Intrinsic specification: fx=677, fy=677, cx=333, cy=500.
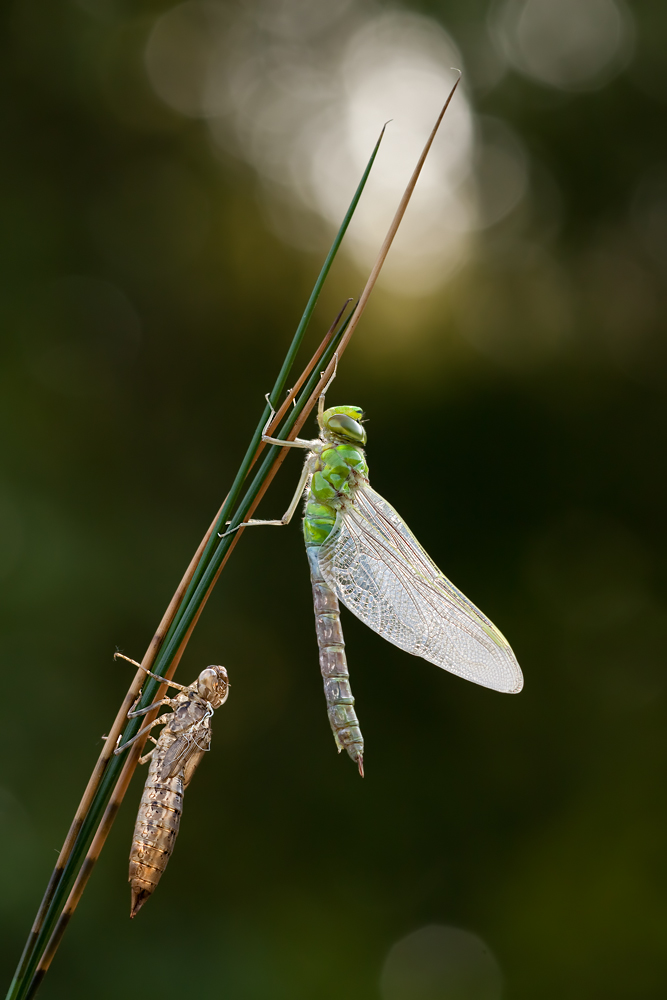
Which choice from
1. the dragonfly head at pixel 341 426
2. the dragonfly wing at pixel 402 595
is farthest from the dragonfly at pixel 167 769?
the dragonfly head at pixel 341 426

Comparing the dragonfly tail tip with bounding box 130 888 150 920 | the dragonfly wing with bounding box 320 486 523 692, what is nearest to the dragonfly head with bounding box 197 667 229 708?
the dragonfly wing with bounding box 320 486 523 692

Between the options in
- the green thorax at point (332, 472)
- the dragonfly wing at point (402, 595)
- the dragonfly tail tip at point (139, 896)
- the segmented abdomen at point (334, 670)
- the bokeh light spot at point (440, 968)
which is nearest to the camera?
the dragonfly tail tip at point (139, 896)

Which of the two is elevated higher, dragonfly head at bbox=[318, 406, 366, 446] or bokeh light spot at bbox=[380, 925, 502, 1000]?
dragonfly head at bbox=[318, 406, 366, 446]

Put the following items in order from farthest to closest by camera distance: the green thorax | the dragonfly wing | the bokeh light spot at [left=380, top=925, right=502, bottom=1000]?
the bokeh light spot at [left=380, top=925, right=502, bottom=1000]
the green thorax
the dragonfly wing

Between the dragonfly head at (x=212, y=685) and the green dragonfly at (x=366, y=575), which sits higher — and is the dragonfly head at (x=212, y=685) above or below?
below

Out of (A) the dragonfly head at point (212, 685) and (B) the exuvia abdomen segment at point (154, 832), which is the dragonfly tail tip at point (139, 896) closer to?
(B) the exuvia abdomen segment at point (154, 832)

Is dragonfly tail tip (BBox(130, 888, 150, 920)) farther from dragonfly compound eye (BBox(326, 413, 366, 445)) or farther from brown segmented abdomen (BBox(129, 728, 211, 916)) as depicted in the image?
dragonfly compound eye (BBox(326, 413, 366, 445))

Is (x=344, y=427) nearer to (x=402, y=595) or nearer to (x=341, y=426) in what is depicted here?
(x=341, y=426)

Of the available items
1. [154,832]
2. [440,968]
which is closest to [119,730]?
[154,832]
